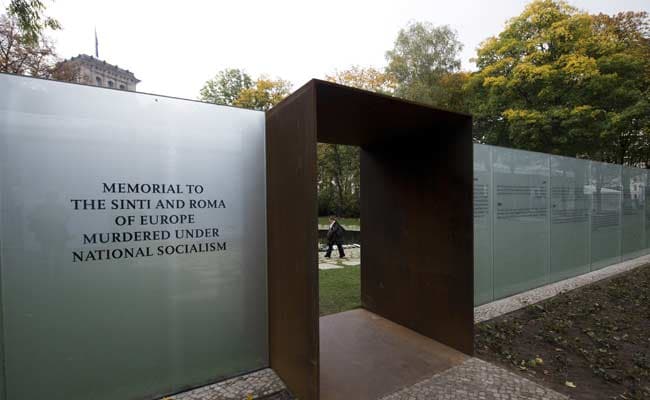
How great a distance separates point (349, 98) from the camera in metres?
2.92

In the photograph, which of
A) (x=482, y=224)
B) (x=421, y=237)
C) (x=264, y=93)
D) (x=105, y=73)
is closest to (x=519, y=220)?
(x=482, y=224)

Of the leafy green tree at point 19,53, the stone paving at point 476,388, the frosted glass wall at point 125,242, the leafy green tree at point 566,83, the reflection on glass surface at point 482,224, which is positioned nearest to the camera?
the frosted glass wall at point 125,242

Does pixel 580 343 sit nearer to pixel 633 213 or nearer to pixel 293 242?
pixel 293 242

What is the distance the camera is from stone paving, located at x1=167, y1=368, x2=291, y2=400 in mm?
2906

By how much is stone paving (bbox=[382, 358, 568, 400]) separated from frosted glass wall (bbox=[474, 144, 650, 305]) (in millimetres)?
2382

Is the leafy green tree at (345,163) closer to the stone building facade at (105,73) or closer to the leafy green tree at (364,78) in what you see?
the leafy green tree at (364,78)

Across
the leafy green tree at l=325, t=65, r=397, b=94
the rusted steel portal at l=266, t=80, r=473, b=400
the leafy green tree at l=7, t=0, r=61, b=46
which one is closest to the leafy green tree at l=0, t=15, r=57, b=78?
the leafy green tree at l=7, t=0, r=61, b=46

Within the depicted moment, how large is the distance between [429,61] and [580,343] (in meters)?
23.1

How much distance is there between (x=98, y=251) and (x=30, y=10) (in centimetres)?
728

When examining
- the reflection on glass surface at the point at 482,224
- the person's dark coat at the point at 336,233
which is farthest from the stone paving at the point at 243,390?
the person's dark coat at the point at 336,233

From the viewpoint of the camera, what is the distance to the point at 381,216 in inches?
194

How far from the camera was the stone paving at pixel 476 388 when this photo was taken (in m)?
2.83

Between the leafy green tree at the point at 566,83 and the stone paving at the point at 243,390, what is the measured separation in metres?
15.1

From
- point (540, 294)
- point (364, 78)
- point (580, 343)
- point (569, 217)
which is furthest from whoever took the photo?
point (364, 78)
